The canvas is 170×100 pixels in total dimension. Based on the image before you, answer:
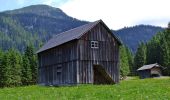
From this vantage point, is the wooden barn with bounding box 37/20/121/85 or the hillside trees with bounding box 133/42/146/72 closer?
the wooden barn with bounding box 37/20/121/85

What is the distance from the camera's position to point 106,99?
19.2 meters

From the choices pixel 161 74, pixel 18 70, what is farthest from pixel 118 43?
pixel 161 74

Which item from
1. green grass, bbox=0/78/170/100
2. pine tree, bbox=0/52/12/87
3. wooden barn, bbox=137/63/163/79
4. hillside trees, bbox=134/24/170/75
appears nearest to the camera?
green grass, bbox=0/78/170/100

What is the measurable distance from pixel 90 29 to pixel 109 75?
687 centimetres

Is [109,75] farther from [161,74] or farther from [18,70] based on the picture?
[161,74]

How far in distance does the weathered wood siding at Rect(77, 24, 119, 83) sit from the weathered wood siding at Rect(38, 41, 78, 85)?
947 millimetres

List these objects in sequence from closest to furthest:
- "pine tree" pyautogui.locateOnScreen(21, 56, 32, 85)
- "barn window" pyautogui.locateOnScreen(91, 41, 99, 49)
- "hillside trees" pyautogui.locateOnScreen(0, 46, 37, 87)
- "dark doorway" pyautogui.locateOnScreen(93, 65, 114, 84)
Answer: "barn window" pyautogui.locateOnScreen(91, 41, 99, 49) → "dark doorway" pyautogui.locateOnScreen(93, 65, 114, 84) → "hillside trees" pyautogui.locateOnScreen(0, 46, 37, 87) → "pine tree" pyautogui.locateOnScreen(21, 56, 32, 85)

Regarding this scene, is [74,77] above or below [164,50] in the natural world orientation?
below

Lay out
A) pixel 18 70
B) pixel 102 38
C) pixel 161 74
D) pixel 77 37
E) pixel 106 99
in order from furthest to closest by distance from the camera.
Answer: pixel 161 74 < pixel 18 70 < pixel 102 38 < pixel 77 37 < pixel 106 99

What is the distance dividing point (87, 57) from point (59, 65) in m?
5.72

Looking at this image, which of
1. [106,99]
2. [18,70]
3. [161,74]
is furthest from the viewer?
[161,74]

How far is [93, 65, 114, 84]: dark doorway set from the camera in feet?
168

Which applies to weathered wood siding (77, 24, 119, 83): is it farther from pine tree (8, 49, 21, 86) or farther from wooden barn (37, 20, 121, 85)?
pine tree (8, 49, 21, 86)

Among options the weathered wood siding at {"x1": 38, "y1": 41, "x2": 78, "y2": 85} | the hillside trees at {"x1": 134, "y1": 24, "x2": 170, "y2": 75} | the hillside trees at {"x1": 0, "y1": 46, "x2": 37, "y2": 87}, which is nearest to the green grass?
the weathered wood siding at {"x1": 38, "y1": 41, "x2": 78, "y2": 85}
